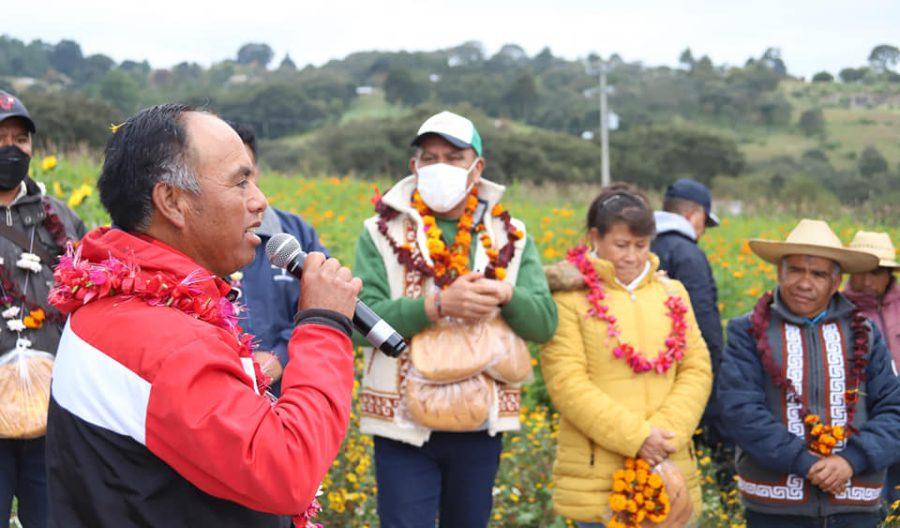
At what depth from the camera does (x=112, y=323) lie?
192 centimetres

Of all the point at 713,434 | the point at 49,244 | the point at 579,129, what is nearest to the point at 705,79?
the point at 579,129

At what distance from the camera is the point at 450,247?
14.0 ft

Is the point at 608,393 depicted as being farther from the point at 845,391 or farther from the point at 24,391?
the point at 24,391

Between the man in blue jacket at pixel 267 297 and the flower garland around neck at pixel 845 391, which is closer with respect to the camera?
the man in blue jacket at pixel 267 297

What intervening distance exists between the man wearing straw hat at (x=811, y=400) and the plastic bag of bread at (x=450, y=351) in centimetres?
123

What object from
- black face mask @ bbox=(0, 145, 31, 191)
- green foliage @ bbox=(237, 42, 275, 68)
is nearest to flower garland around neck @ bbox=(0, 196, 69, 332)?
black face mask @ bbox=(0, 145, 31, 191)

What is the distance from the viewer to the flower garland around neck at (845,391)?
4137 mm

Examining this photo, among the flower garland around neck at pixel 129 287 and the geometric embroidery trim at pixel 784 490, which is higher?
the flower garland around neck at pixel 129 287

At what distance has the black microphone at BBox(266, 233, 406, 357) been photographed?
235 centimetres

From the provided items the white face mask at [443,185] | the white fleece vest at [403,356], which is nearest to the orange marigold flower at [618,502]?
the white fleece vest at [403,356]

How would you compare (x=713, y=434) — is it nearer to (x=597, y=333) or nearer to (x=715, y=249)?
(x=597, y=333)

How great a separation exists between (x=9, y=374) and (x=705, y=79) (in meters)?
49.5

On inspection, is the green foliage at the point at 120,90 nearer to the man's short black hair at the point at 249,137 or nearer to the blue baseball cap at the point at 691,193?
the blue baseball cap at the point at 691,193

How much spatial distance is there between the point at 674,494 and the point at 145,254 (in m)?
3.01
